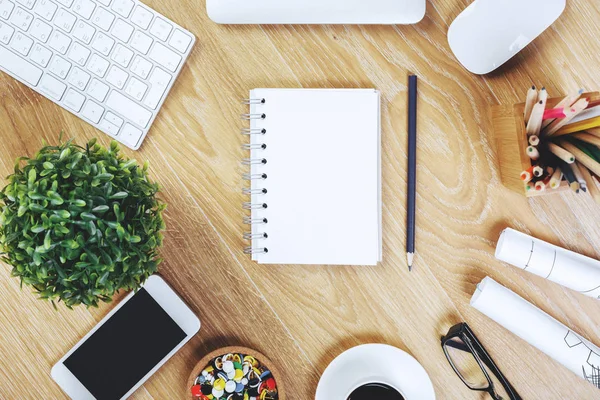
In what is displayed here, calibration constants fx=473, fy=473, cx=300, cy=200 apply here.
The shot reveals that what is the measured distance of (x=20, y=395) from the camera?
2.20 ft

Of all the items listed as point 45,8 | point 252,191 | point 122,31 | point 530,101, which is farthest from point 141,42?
point 530,101

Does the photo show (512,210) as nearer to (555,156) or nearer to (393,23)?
(555,156)

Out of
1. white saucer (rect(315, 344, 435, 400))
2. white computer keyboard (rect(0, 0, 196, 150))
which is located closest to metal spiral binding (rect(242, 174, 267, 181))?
white computer keyboard (rect(0, 0, 196, 150))

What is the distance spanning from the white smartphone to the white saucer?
0.69ft

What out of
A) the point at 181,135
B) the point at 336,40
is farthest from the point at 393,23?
the point at 181,135

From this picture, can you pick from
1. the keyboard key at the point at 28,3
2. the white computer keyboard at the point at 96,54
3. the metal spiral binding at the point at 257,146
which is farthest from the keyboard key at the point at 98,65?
the metal spiral binding at the point at 257,146

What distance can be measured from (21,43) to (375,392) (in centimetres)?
66

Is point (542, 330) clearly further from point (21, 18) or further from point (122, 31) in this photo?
point (21, 18)

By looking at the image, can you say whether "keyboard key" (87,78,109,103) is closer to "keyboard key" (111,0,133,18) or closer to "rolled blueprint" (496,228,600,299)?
"keyboard key" (111,0,133,18)

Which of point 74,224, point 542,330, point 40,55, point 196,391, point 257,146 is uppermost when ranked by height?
point 40,55

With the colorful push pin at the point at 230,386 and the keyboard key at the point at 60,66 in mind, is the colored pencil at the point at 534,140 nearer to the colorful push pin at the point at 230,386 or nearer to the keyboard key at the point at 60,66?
the colorful push pin at the point at 230,386

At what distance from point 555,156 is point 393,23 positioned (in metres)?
0.26

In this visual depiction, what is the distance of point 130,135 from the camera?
2.13 feet

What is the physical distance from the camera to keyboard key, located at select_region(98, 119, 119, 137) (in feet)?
2.12
